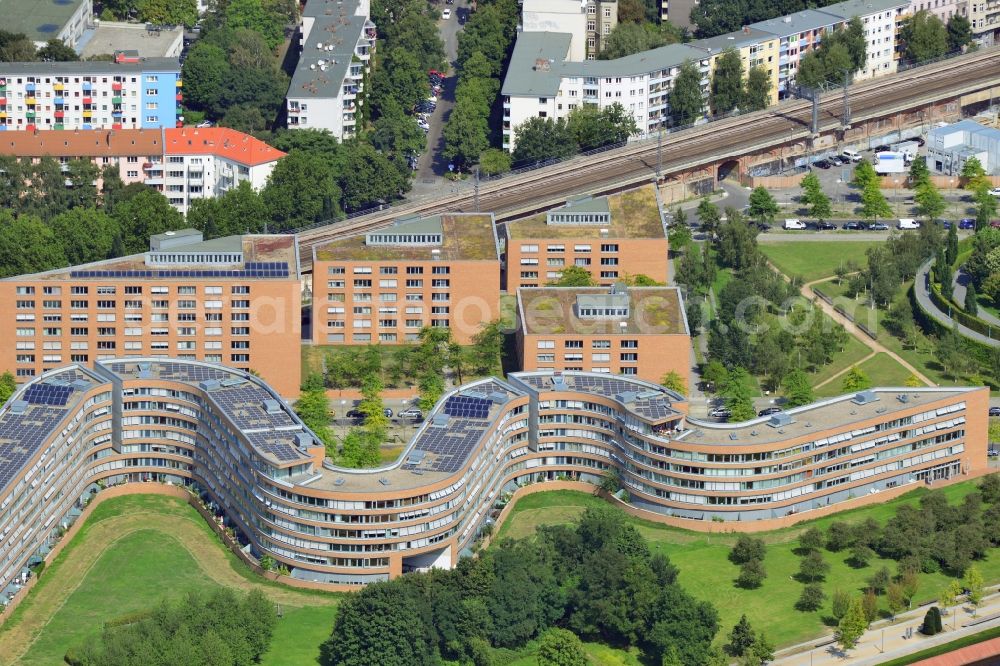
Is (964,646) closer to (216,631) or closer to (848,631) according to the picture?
(848,631)

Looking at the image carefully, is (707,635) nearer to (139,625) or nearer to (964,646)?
(964,646)

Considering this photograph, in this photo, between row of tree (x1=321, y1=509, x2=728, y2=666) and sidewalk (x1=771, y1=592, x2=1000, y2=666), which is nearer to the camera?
row of tree (x1=321, y1=509, x2=728, y2=666)

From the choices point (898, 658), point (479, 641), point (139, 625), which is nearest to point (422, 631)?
point (479, 641)

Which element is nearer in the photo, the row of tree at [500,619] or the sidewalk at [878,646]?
the row of tree at [500,619]

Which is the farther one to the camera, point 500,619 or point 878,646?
point 878,646

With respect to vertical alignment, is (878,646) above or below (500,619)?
below

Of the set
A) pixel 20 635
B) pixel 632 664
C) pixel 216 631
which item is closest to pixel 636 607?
pixel 632 664
